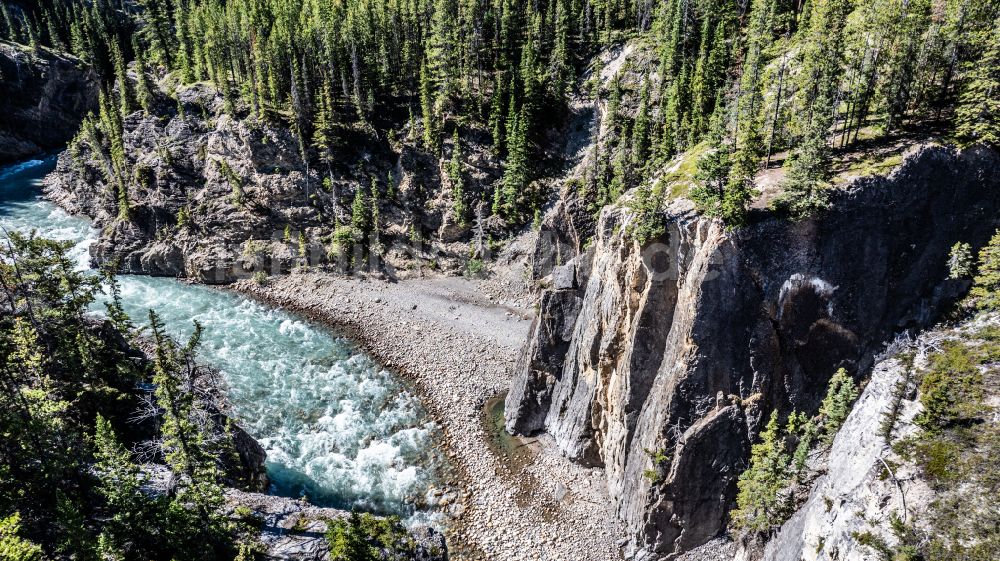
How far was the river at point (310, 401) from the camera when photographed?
1561 inches

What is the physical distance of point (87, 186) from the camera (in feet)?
262

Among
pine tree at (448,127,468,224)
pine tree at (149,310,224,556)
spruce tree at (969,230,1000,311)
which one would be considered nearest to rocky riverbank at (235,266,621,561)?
pine tree at (448,127,468,224)

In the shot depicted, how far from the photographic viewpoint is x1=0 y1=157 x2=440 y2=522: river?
130ft

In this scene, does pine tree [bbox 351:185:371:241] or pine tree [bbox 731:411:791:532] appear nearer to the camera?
pine tree [bbox 731:411:791:532]

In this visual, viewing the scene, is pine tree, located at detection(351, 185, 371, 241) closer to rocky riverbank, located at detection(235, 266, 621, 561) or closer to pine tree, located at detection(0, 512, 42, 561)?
rocky riverbank, located at detection(235, 266, 621, 561)

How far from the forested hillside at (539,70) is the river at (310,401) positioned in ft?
83.1

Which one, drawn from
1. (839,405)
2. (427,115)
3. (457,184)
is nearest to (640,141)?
(457,184)

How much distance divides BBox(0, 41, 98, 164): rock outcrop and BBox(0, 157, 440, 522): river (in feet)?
161

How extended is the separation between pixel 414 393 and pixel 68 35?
5211 inches

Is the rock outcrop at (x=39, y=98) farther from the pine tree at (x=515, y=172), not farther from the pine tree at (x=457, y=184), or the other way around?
the pine tree at (x=515, y=172)

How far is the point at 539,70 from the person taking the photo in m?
81.4

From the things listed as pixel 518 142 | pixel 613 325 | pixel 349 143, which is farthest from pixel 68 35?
pixel 613 325

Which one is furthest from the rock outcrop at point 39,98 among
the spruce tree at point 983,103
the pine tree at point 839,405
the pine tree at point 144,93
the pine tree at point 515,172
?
the spruce tree at point 983,103

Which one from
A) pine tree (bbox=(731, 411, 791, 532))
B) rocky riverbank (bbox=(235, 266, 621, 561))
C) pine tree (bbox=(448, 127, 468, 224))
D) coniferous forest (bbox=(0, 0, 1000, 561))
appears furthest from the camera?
pine tree (bbox=(448, 127, 468, 224))
